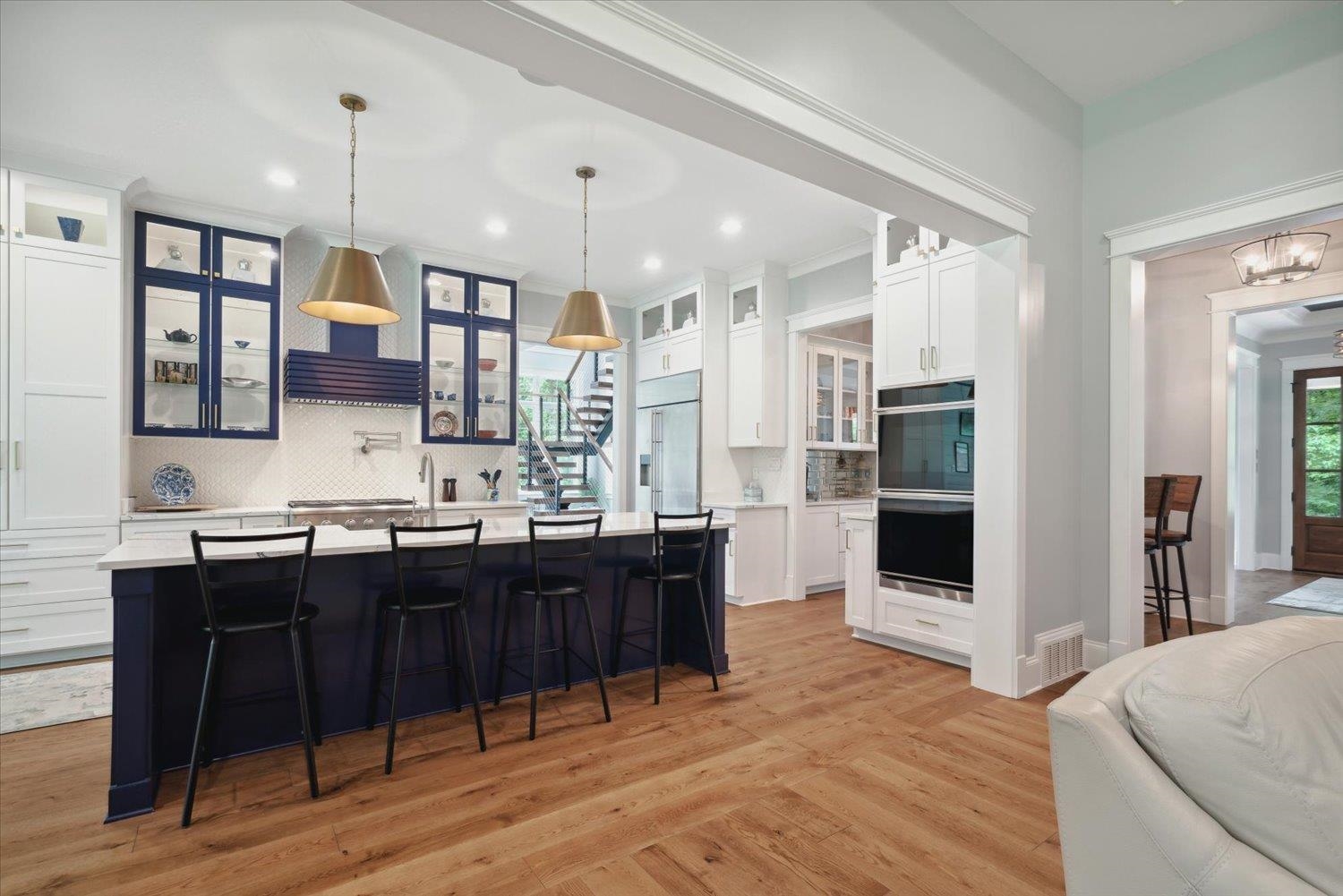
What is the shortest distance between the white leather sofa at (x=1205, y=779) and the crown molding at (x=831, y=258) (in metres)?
4.61

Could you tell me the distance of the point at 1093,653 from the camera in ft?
12.4

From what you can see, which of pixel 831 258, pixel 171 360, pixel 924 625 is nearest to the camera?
pixel 924 625

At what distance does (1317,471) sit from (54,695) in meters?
11.7

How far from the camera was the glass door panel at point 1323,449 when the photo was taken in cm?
740

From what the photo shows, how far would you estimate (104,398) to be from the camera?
13.5 feet

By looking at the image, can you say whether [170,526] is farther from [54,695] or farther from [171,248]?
[171,248]

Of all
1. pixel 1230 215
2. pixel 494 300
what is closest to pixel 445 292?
pixel 494 300

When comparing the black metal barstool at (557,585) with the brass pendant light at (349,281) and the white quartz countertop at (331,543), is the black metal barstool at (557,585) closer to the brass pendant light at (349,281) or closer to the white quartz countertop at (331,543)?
the white quartz countertop at (331,543)

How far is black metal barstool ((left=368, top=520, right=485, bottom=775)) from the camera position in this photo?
268 centimetres

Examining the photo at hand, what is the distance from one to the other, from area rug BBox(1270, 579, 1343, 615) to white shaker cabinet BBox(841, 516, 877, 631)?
3932mm

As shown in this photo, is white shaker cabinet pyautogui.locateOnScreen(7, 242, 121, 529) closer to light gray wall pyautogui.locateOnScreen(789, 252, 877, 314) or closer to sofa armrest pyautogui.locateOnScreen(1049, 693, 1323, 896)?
light gray wall pyautogui.locateOnScreen(789, 252, 877, 314)

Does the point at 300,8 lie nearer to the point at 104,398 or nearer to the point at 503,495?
the point at 104,398

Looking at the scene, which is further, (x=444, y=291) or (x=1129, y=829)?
(x=444, y=291)

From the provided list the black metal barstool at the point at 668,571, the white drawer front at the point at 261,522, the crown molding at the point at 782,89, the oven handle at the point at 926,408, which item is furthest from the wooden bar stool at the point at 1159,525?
the white drawer front at the point at 261,522
